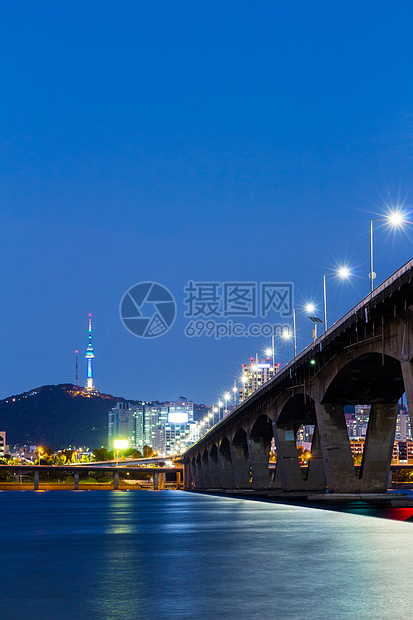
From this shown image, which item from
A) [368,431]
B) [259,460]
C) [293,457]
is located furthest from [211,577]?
[259,460]

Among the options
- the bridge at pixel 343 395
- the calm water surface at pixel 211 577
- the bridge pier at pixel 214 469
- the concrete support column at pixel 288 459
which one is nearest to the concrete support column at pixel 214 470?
Answer: the bridge pier at pixel 214 469

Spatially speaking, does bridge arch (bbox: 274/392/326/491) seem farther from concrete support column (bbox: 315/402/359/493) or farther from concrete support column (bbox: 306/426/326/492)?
concrete support column (bbox: 315/402/359/493)

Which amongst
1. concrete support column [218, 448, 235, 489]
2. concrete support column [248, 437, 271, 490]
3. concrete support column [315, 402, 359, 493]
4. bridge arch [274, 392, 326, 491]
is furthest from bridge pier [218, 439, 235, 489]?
concrete support column [315, 402, 359, 493]

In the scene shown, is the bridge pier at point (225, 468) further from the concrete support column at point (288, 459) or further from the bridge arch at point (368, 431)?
the bridge arch at point (368, 431)

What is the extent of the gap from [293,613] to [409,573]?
545 cm

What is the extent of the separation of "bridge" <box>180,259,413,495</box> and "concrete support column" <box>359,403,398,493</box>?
95 mm

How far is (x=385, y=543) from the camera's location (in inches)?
990

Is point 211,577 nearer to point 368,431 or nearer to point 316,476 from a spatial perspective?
point 368,431

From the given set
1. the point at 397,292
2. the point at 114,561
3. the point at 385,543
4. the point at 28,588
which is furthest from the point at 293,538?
the point at 397,292

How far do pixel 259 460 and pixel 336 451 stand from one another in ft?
166

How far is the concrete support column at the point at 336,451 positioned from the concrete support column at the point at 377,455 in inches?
51.1

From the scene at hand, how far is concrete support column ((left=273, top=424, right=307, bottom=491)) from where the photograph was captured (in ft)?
334

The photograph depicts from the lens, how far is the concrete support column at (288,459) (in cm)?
10194

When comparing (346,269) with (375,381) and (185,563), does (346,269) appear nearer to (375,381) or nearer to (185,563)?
(375,381)
